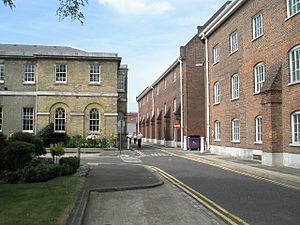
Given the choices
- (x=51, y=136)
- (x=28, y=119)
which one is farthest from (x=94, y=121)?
(x=28, y=119)

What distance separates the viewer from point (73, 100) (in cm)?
3703

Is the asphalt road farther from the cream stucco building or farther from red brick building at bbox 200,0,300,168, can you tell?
the cream stucco building

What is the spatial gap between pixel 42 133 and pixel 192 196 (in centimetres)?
2564

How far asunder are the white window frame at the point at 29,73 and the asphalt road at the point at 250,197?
2516 centimetres

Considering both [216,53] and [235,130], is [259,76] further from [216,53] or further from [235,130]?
[216,53]

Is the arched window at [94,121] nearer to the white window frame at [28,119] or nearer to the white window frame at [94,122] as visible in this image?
the white window frame at [94,122]

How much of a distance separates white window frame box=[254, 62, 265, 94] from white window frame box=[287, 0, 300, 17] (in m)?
3.90

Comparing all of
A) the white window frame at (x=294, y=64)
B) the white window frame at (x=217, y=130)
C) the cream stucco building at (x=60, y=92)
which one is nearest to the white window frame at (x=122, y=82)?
the cream stucco building at (x=60, y=92)

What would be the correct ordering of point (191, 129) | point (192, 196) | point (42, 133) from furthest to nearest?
1. point (191, 129)
2. point (42, 133)
3. point (192, 196)

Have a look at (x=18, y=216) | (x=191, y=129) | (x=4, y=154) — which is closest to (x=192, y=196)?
(x=18, y=216)

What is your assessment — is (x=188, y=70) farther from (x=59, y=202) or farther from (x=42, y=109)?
(x=59, y=202)

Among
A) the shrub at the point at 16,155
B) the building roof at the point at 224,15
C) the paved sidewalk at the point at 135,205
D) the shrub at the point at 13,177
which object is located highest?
the building roof at the point at 224,15

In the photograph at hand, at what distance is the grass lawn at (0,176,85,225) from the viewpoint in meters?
7.45

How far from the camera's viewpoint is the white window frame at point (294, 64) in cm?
1903
